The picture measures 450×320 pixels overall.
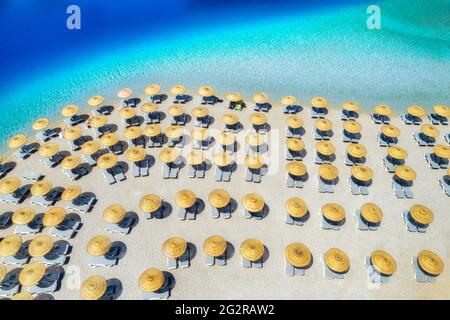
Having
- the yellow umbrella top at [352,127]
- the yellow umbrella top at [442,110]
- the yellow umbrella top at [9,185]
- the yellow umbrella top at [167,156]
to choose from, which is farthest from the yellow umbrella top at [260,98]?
the yellow umbrella top at [9,185]

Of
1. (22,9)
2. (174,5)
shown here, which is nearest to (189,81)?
(174,5)

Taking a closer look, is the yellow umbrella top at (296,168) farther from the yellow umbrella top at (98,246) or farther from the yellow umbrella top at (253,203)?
the yellow umbrella top at (98,246)

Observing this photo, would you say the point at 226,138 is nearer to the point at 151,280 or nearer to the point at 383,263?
the point at 151,280

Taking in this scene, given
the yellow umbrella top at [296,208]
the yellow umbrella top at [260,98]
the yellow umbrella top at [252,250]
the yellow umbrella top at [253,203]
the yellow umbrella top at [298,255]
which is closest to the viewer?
the yellow umbrella top at [298,255]

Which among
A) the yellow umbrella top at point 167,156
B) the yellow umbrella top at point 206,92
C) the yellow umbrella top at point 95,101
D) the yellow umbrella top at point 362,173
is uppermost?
the yellow umbrella top at point 206,92

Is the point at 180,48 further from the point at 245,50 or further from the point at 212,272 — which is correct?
the point at 212,272

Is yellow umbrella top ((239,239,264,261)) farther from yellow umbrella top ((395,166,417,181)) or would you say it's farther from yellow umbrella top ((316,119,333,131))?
yellow umbrella top ((316,119,333,131))
